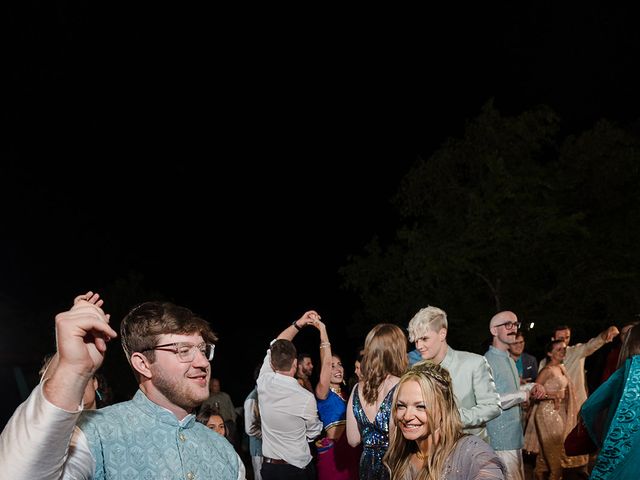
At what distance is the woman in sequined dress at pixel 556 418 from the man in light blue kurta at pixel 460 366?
2952 millimetres

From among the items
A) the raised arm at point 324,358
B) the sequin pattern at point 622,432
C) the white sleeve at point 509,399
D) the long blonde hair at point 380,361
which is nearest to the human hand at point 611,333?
the white sleeve at point 509,399

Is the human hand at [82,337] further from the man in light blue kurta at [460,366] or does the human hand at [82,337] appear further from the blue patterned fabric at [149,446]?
the man in light blue kurta at [460,366]

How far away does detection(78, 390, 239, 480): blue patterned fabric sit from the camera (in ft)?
6.68

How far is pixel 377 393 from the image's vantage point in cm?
463

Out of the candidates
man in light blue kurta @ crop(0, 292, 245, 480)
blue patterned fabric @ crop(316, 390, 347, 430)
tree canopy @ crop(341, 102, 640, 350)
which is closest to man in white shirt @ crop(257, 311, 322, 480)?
blue patterned fabric @ crop(316, 390, 347, 430)

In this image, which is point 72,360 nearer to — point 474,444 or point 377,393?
point 474,444

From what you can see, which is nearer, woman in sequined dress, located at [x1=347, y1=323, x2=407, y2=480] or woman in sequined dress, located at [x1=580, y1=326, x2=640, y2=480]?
woman in sequined dress, located at [x1=580, y1=326, x2=640, y2=480]

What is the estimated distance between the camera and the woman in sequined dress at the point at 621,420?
3.23m

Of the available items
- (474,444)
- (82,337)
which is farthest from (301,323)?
(82,337)

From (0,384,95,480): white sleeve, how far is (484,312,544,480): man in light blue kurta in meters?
4.01

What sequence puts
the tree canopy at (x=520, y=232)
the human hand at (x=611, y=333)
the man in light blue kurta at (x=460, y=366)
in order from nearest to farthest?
1. the man in light blue kurta at (x=460, y=366)
2. the human hand at (x=611, y=333)
3. the tree canopy at (x=520, y=232)

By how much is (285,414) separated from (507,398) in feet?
6.14

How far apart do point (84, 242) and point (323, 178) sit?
1621 centimetres

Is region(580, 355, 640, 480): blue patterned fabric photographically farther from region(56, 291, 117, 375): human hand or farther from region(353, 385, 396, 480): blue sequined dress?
region(56, 291, 117, 375): human hand
